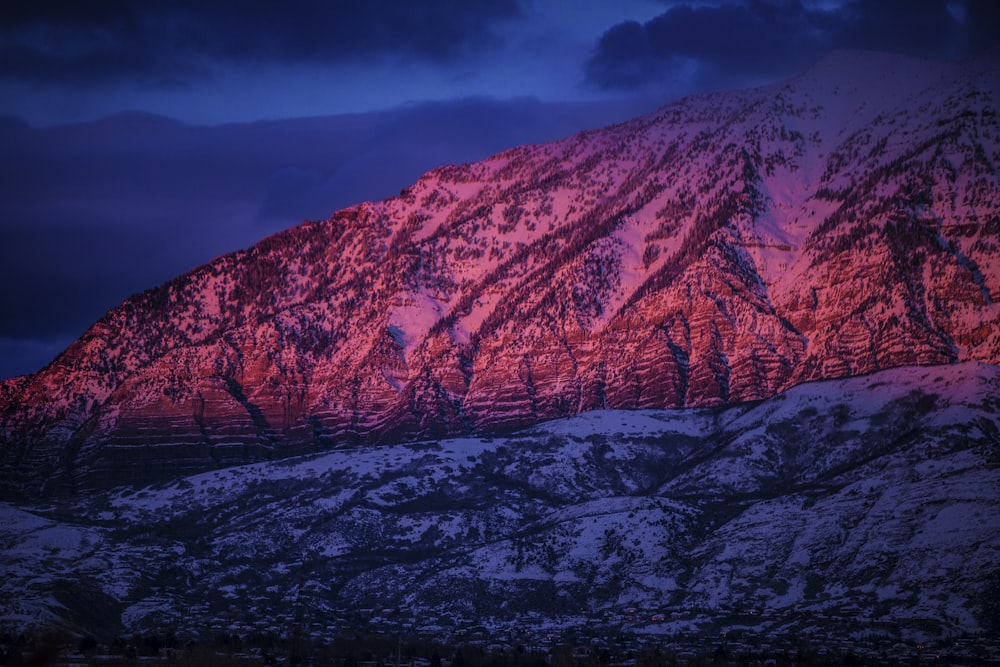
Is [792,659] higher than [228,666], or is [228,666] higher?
[228,666]

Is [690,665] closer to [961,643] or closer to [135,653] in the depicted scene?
[961,643]

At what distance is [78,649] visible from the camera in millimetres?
198500

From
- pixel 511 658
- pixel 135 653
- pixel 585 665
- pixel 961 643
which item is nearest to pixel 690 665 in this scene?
pixel 585 665

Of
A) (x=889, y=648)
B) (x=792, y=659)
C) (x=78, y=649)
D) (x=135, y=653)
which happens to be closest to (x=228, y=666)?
(x=135, y=653)

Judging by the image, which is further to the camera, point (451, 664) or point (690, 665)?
point (451, 664)

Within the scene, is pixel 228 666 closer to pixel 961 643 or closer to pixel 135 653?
pixel 135 653

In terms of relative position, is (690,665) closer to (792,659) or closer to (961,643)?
(792,659)

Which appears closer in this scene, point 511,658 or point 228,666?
point 228,666

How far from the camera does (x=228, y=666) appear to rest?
523 ft

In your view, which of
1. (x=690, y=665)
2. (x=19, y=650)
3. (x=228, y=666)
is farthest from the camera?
(x=19, y=650)

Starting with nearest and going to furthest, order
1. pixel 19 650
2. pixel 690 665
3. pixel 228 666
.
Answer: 1. pixel 228 666
2. pixel 690 665
3. pixel 19 650

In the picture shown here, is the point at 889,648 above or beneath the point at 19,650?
beneath

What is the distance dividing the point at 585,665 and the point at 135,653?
169ft

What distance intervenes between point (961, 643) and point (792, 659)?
71.6ft
